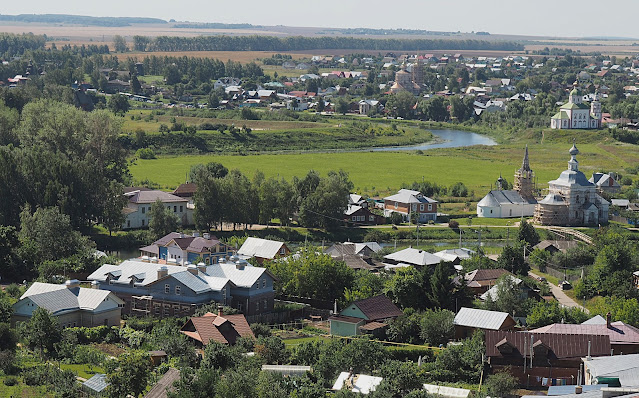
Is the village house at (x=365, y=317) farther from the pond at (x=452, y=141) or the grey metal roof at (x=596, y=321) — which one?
the pond at (x=452, y=141)

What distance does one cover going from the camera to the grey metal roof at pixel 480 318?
1432 inches

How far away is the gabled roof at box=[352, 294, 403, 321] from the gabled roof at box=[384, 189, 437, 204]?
2262 centimetres

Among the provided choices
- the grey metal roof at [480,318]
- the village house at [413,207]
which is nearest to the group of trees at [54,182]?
the village house at [413,207]

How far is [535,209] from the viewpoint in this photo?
62.7 meters

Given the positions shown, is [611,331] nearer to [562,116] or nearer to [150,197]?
[150,197]

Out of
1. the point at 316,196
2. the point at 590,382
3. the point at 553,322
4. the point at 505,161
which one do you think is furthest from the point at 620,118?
the point at 590,382

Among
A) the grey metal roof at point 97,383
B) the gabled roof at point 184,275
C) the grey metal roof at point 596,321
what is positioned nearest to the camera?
the grey metal roof at point 97,383

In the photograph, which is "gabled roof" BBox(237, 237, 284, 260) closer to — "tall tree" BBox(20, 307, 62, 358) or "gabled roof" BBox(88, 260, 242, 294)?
"gabled roof" BBox(88, 260, 242, 294)

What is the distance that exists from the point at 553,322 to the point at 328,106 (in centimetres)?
8835

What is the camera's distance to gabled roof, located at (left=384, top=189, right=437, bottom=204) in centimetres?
6122

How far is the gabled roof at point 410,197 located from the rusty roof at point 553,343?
2770 cm

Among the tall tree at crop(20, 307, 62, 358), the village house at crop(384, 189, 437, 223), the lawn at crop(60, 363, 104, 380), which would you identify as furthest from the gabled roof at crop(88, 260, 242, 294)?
the village house at crop(384, 189, 437, 223)

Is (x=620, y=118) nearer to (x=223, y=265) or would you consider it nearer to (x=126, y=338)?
(x=223, y=265)

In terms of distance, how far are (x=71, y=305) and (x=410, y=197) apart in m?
28.4
